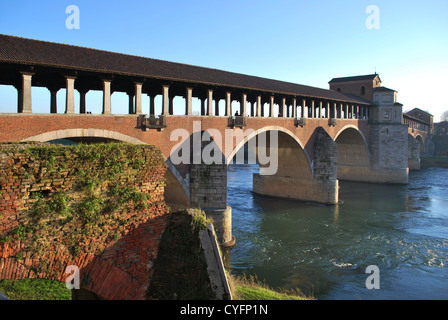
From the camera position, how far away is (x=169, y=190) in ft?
59.8

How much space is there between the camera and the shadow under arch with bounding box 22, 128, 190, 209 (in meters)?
12.6

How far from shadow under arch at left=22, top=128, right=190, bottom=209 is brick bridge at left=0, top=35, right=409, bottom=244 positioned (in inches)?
1.7

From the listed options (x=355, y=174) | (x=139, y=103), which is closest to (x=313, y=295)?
(x=139, y=103)

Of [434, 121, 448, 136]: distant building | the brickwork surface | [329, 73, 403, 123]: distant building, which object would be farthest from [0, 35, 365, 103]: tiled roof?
[434, 121, 448, 136]: distant building

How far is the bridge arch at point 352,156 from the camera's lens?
39.8m

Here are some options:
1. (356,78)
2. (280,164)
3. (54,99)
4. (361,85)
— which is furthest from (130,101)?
(356,78)

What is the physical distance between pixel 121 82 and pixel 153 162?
11.1 m

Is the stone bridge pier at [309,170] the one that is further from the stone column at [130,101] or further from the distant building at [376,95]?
the distant building at [376,95]

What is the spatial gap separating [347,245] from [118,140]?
12.7m

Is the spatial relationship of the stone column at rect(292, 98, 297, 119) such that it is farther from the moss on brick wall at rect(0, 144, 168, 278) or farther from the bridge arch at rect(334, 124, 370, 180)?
the moss on brick wall at rect(0, 144, 168, 278)

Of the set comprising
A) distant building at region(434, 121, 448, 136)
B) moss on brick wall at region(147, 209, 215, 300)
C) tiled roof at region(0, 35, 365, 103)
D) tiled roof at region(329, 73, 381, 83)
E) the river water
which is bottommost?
the river water

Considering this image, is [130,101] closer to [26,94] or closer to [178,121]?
[178,121]

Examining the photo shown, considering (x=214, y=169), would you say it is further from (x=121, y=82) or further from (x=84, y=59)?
(x=84, y=59)

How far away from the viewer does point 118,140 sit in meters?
14.6
